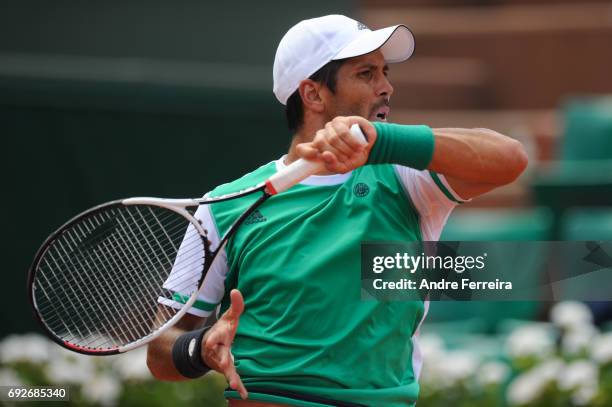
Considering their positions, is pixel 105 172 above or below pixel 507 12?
below

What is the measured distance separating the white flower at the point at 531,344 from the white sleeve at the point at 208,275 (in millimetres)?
2483

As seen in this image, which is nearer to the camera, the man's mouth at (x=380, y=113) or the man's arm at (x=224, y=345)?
the man's arm at (x=224, y=345)

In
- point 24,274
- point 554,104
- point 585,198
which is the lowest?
point 24,274

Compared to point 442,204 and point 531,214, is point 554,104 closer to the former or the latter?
point 531,214

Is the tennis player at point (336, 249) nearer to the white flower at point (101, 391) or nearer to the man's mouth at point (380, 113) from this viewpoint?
the man's mouth at point (380, 113)

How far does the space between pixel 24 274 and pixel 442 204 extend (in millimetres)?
4196

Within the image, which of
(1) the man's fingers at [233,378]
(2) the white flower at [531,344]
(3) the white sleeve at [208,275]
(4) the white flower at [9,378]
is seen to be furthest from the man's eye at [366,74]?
(4) the white flower at [9,378]

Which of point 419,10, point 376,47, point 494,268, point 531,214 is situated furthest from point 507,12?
point 376,47

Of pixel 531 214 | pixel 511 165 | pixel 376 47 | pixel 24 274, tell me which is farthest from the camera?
pixel 531 214

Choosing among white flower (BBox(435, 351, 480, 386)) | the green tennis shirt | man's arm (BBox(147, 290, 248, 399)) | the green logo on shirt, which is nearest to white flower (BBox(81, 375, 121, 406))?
white flower (BBox(435, 351, 480, 386))

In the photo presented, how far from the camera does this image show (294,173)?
2.95 m

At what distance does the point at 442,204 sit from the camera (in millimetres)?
3096

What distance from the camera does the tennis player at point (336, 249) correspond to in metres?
2.91

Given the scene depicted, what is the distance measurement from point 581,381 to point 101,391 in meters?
2.12
